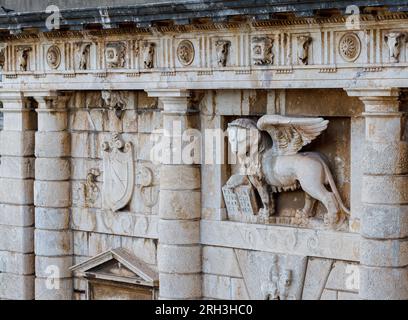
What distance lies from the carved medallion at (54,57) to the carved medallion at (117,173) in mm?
1429

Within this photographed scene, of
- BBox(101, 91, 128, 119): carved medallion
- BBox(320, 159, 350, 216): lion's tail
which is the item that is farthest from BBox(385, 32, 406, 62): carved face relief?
BBox(101, 91, 128, 119): carved medallion

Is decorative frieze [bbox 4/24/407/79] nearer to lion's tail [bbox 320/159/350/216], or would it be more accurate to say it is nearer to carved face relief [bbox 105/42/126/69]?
carved face relief [bbox 105/42/126/69]

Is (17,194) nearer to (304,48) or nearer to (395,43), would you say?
(304,48)

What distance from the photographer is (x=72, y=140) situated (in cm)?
1988

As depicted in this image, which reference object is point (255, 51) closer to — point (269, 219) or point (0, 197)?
point (269, 219)

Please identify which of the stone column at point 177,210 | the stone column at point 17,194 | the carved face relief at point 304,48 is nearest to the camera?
the carved face relief at point 304,48

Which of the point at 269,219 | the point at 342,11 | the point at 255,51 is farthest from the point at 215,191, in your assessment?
the point at 342,11

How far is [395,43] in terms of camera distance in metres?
15.3

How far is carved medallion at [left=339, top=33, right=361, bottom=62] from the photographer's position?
51.9 feet

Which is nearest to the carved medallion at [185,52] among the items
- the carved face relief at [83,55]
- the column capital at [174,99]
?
the column capital at [174,99]

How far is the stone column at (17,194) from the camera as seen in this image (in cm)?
2016

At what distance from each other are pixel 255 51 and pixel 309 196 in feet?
6.82

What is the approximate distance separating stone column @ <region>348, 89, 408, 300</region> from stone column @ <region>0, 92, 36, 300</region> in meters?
6.34

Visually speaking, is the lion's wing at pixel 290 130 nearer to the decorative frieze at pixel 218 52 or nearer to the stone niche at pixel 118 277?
the decorative frieze at pixel 218 52
